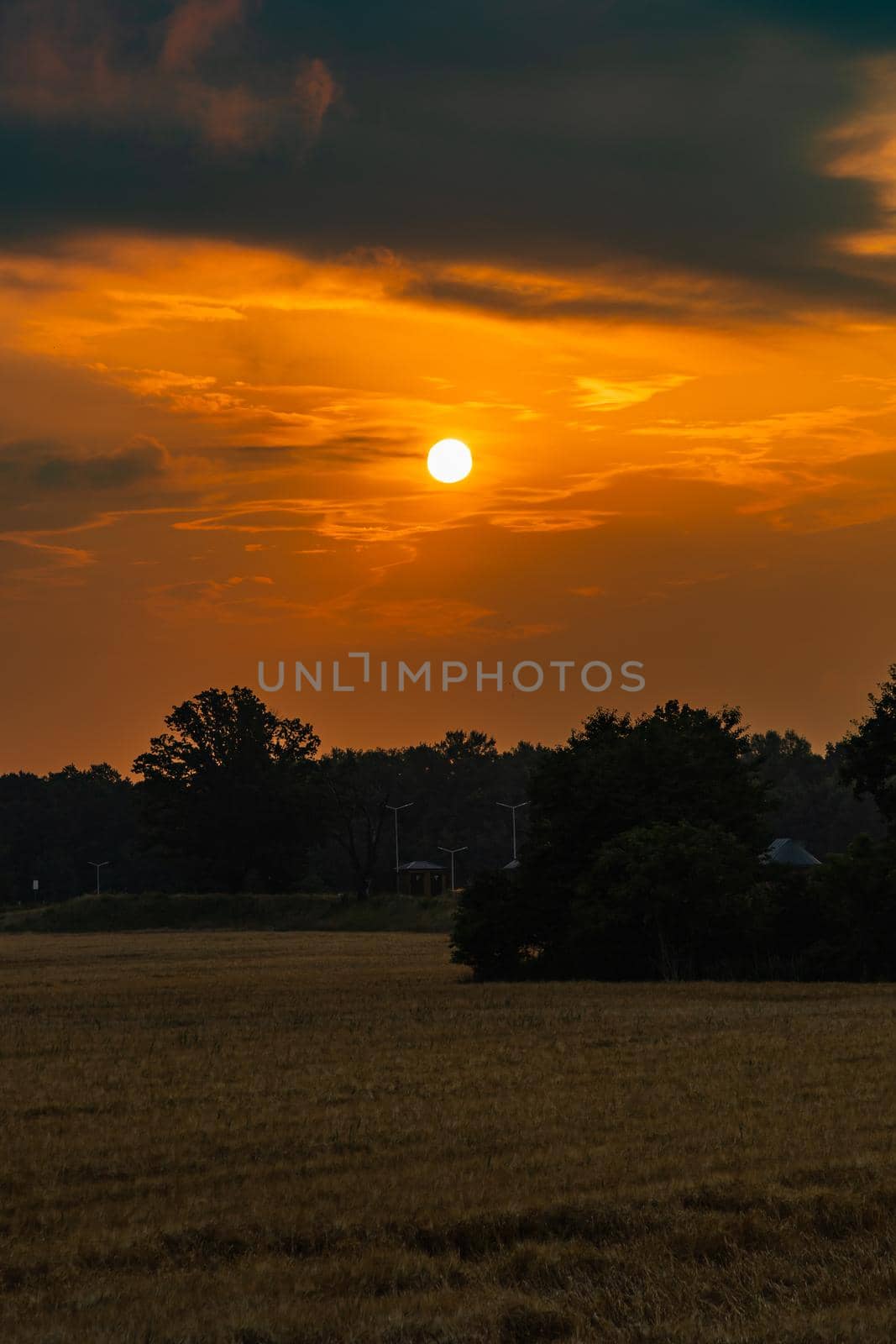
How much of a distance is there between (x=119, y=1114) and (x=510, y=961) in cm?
3680

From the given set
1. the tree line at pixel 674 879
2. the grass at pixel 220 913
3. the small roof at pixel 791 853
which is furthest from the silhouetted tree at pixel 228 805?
the tree line at pixel 674 879

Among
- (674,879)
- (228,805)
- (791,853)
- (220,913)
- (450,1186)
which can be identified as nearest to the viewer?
(450,1186)

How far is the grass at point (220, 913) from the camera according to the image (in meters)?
132

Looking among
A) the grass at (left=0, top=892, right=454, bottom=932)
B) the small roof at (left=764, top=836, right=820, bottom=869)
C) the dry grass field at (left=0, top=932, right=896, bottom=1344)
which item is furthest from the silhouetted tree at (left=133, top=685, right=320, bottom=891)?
the dry grass field at (left=0, top=932, right=896, bottom=1344)

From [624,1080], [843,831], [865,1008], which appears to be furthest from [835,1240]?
→ [843,831]

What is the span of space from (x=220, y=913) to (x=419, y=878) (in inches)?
1841

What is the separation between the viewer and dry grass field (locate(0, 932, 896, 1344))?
1277 cm

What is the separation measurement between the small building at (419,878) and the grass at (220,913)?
128 ft

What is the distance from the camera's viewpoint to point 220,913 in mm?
142625

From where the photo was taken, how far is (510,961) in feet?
192

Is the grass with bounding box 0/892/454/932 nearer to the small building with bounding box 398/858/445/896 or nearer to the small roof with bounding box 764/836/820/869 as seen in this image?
the small roof with bounding box 764/836/820/869

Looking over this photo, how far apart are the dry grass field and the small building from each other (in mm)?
149539

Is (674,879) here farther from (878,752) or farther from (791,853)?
(791,853)

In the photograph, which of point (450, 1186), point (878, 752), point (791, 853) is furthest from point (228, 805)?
point (450, 1186)
